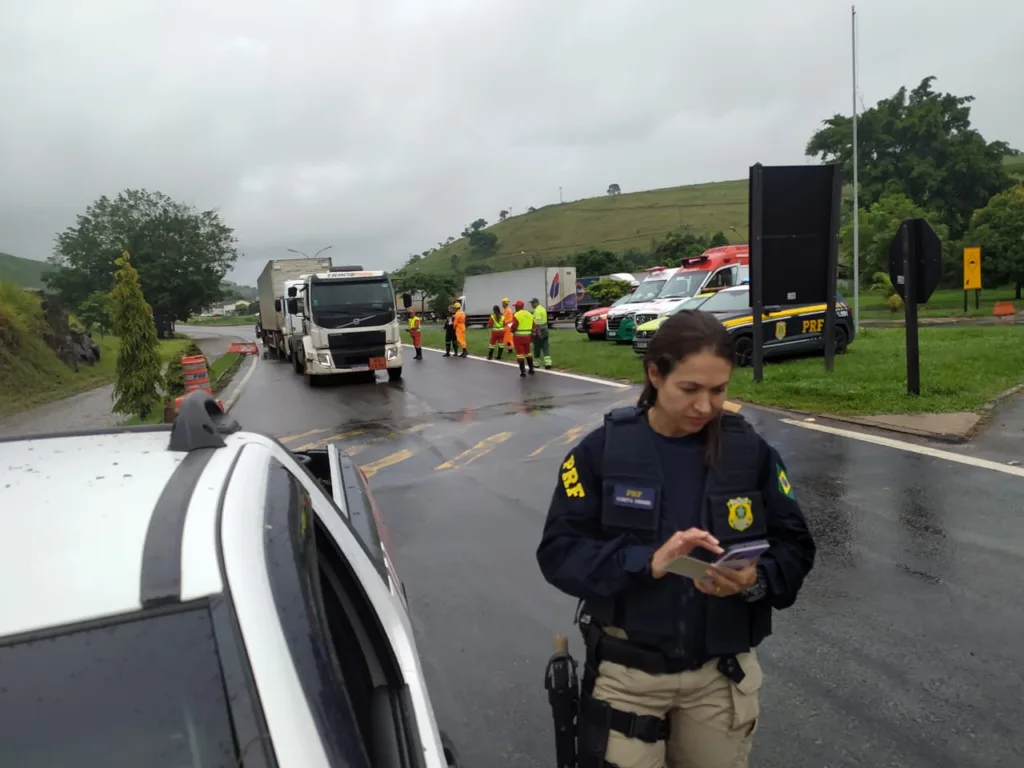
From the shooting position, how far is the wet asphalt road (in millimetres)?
3170

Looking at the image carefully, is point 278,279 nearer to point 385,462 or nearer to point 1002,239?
point 385,462

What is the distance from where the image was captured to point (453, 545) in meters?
5.68

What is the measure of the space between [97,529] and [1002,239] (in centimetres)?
3862

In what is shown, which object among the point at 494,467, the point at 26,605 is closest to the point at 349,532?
the point at 26,605

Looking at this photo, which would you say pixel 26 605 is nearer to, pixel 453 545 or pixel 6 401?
pixel 453 545

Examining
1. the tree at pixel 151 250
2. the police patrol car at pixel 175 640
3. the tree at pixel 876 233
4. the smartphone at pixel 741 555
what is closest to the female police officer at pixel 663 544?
the smartphone at pixel 741 555

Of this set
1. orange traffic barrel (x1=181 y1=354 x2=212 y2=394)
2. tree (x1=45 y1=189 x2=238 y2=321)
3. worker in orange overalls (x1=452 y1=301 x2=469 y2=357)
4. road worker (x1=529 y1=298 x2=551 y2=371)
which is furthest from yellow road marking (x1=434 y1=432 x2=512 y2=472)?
tree (x1=45 y1=189 x2=238 y2=321)

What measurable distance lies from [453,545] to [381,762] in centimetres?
409

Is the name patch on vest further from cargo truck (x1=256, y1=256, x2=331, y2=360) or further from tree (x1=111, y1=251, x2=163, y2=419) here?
cargo truck (x1=256, y1=256, x2=331, y2=360)

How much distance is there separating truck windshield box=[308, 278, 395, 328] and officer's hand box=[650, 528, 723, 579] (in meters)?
16.2

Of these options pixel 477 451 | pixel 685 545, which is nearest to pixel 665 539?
pixel 685 545

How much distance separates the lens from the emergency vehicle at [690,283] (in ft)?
67.6

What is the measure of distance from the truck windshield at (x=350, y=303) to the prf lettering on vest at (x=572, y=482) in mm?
15822

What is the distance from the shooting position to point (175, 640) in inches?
51.0
